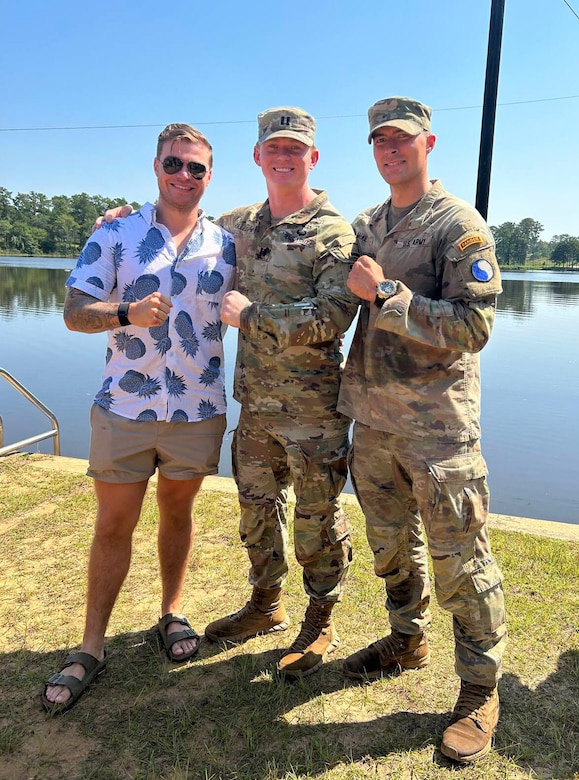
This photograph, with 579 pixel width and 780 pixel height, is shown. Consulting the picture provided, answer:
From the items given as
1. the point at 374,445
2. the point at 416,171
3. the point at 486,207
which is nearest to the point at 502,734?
the point at 374,445

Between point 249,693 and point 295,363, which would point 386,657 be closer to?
point 249,693

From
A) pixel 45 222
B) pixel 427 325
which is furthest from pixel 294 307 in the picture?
pixel 45 222

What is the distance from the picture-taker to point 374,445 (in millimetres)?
2605

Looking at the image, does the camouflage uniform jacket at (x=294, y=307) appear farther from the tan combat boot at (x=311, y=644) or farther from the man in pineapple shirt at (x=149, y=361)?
the tan combat boot at (x=311, y=644)

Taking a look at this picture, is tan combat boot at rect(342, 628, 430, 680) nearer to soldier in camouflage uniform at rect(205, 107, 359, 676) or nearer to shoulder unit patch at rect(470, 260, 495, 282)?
soldier in camouflage uniform at rect(205, 107, 359, 676)

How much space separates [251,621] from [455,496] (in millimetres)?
1358

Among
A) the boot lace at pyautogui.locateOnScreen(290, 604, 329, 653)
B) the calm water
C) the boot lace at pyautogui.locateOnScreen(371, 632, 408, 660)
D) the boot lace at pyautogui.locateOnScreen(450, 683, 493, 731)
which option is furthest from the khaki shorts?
the calm water

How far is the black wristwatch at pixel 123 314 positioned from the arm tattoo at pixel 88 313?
17mm

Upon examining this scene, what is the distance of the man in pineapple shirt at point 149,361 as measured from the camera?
2.65 metres

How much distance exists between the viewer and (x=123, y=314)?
2449mm

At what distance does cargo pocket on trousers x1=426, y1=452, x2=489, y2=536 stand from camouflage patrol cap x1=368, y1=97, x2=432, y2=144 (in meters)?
1.29

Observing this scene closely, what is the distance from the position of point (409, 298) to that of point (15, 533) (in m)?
3.21

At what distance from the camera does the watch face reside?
2.26 m

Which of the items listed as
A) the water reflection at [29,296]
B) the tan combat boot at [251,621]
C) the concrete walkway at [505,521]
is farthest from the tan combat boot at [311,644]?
the water reflection at [29,296]
